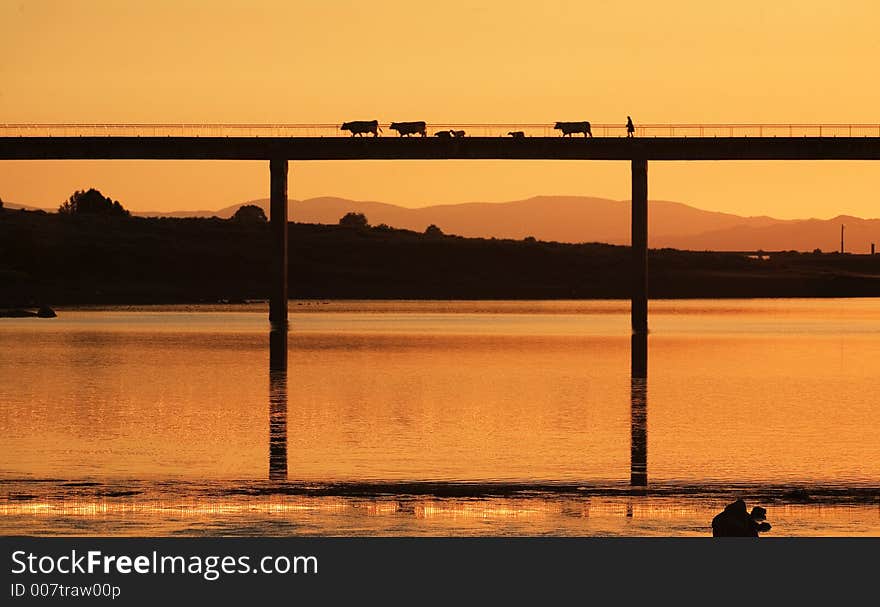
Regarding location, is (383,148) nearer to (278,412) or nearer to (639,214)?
(639,214)

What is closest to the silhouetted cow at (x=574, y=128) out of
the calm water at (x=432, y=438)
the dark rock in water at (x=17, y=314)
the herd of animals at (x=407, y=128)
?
the herd of animals at (x=407, y=128)

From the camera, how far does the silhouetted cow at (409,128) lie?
13462cm

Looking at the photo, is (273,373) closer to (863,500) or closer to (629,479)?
(629,479)

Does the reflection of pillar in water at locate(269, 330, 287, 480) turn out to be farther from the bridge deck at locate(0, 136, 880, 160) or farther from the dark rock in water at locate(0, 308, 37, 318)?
the bridge deck at locate(0, 136, 880, 160)

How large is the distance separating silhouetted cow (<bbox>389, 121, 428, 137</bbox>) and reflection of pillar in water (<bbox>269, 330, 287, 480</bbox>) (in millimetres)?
50922

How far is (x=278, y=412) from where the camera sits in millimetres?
49344

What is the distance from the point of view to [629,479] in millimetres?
35188

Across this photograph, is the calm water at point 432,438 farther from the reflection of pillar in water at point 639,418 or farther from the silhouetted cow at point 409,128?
the silhouetted cow at point 409,128

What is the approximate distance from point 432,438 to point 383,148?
92.0 metres

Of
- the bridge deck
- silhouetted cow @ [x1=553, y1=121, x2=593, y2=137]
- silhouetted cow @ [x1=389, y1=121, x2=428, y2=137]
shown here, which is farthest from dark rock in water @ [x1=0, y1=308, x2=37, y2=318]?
silhouetted cow @ [x1=553, y1=121, x2=593, y2=137]

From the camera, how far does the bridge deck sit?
132000 millimetres

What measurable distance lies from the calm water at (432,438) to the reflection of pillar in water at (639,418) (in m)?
0.12
